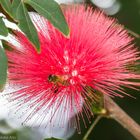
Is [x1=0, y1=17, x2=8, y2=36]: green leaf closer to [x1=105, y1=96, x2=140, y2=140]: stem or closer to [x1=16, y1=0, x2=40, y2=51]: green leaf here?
[x1=16, y1=0, x2=40, y2=51]: green leaf

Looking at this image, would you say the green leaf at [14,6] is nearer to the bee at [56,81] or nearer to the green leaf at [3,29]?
the green leaf at [3,29]

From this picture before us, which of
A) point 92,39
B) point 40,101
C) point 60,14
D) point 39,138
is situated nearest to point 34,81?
point 40,101

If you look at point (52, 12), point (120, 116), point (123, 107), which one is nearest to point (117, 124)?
point (123, 107)

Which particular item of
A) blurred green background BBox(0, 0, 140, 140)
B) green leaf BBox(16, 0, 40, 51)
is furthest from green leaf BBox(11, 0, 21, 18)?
blurred green background BBox(0, 0, 140, 140)

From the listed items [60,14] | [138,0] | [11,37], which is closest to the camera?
[60,14]

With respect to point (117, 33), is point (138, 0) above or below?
above

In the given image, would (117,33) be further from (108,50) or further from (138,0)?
(138,0)
